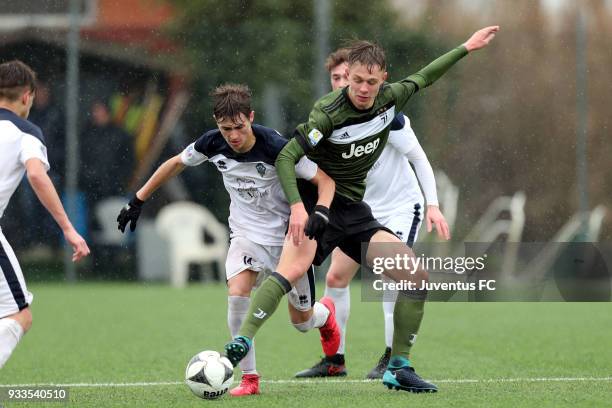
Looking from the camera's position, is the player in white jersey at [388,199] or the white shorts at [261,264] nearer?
the white shorts at [261,264]

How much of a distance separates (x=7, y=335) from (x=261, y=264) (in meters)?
1.47

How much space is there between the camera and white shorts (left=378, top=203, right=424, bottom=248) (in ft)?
22.0

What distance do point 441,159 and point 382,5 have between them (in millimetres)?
2130

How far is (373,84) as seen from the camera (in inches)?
210

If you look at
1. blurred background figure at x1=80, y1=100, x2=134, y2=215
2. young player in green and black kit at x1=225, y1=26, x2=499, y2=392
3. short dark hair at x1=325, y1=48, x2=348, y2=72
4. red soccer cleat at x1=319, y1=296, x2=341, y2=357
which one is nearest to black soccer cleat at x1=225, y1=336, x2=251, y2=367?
young player in green and black kit at x1=225, y1=26, x2=499, y2=392

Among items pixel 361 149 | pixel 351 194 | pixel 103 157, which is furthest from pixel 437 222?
pixel 103 157

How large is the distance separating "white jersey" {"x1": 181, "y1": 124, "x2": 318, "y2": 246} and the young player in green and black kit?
14 centimetres

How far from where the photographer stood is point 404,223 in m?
6.73

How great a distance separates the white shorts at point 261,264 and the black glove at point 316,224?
0.55m

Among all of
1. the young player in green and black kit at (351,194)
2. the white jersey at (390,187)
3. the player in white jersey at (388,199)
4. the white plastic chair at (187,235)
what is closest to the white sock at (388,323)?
the player in white jersey at (388,199)

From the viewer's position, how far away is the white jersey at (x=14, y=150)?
4.66 meters

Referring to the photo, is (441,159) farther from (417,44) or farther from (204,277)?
(204,277)

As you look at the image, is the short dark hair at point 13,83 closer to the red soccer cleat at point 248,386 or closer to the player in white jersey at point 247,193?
the player in white jersey at point 247,193

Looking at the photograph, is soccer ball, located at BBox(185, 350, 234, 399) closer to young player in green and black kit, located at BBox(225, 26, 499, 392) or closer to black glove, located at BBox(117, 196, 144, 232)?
young player in green and black kit, located at BBox(225, 26, 499, 392)
